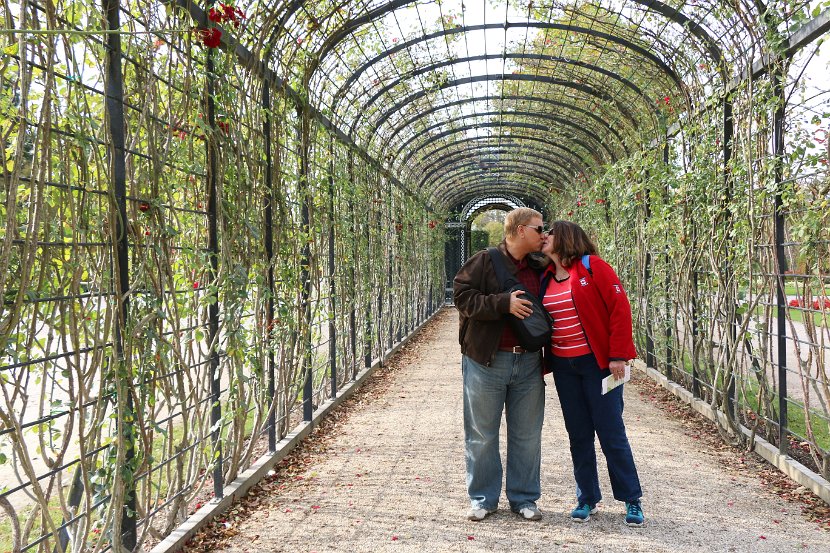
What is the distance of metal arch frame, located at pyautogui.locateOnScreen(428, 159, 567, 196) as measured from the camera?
45.1 feet

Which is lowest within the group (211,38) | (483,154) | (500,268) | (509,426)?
(509,426)

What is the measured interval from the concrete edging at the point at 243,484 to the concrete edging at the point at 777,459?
291cm

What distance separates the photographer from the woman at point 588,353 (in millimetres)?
3223

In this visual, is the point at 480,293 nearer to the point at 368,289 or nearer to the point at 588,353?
the point at 588,353

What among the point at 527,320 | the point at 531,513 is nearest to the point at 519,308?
the point at 527,320

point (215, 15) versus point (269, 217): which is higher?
point (215, 15)

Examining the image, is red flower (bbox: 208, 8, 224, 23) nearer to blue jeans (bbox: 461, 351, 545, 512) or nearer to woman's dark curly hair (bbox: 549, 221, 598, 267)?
woman's dark curly hair (bbox: 549, 221, 598, 267)

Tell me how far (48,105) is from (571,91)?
745 cm

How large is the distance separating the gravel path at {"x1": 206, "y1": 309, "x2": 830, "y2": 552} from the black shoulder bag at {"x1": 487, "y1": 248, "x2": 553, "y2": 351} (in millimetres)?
855

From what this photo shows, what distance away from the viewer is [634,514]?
10.8 ft

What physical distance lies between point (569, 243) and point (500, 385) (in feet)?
2.41

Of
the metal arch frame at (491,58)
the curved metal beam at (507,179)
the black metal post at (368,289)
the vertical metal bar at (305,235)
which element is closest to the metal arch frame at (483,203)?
the curved metal beam at (507,179)

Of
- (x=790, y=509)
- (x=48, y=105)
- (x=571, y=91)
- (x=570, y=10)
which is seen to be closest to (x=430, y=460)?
(x=790, y=509)

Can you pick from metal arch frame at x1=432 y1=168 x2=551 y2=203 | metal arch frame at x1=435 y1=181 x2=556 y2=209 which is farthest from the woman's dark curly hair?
metal arch frame at x1=435 y1=181 x2=556 y2=209
